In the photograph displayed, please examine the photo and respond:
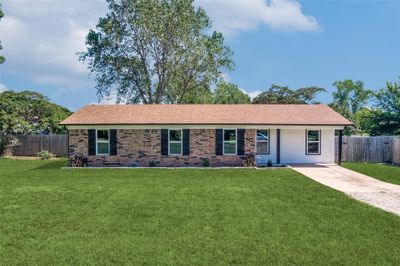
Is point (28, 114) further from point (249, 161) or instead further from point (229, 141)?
point (249, 161)

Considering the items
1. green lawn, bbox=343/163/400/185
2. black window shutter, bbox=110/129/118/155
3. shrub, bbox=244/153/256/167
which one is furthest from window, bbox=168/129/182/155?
green lawn, bbox=343/163/400/185

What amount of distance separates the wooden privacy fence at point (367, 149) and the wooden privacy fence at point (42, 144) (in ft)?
66.3

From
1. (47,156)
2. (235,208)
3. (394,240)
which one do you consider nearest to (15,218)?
(235,208)

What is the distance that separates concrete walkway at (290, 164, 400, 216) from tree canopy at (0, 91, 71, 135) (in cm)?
2167

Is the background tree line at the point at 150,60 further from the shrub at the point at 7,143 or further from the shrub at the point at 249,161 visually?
the shrub at the point at 249,161

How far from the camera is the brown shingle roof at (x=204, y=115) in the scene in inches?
862

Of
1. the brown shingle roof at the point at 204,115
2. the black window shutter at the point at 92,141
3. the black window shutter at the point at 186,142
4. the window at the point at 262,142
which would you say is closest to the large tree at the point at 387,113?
the brown shingle roof at the point at 204,115

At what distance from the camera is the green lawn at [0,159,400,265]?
22.6 ft

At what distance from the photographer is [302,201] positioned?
11.7 m

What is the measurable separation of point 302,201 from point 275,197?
0.94 m

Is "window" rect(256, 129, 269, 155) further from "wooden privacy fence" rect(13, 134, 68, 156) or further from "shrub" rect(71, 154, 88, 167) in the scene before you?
"wooden privacy fence" rect(13, 134, 68, 156)

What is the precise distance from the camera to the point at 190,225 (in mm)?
8812

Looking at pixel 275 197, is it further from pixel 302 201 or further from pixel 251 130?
pixel 251 130

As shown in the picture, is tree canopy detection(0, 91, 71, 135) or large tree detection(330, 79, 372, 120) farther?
large tree detection(330, 79, 372, 120)
